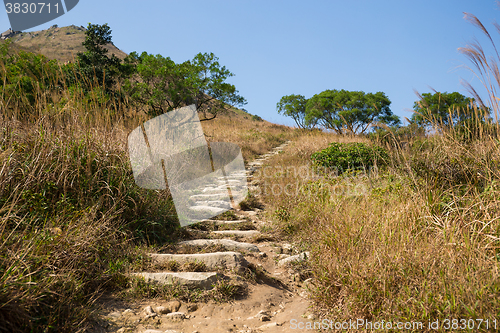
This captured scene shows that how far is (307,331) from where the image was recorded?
2.01m

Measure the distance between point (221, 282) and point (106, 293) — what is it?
907 millimetres

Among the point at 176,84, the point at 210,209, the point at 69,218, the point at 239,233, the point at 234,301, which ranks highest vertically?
the point at 176,84

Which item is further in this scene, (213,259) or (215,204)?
(215,204)

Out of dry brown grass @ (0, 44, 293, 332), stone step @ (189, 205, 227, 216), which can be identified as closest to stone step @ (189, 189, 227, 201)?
stone step @ (189, 205, 227, 216)

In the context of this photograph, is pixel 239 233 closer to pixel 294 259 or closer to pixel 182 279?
pixel 294 259

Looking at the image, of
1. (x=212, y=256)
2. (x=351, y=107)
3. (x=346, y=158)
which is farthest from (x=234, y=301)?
(x=351, y=107)

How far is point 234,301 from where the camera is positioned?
238 centimetres

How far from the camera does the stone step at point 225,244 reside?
3.25m

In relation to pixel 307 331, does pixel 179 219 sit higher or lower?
higher

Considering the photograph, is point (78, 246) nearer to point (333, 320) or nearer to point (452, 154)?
point (333, 320)

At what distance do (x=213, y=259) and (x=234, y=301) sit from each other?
0.54 meters

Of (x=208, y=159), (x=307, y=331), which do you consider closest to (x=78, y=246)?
(x=307, y=331)

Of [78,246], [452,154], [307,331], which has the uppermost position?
[452,154]

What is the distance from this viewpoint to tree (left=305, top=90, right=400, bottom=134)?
865 inches
